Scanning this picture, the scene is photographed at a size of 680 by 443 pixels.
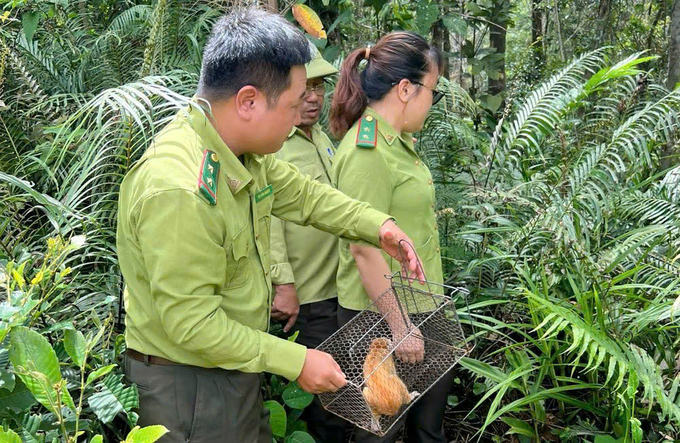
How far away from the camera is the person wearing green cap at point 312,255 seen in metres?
2.74

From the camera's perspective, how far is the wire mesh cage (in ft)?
6.74

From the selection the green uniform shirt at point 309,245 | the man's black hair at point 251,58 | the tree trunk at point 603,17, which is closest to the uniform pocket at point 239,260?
the man's black hair at point 251,58

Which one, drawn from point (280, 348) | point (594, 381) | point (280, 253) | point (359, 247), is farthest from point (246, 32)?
point (594, 381)

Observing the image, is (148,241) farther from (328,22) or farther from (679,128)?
(679,128)

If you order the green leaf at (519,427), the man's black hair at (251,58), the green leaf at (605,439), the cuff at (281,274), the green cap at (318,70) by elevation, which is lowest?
the green leaf at (519,427)

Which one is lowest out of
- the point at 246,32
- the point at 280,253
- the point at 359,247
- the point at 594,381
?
the point at 594,381

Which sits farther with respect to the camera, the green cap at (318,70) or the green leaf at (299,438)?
the green cap at (318,70)

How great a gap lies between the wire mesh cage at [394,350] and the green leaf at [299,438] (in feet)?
1.11

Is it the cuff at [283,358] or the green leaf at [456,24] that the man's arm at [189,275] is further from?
the green leaf at [456,24]

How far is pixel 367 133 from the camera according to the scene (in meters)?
2.40

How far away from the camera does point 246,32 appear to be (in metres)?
1.69

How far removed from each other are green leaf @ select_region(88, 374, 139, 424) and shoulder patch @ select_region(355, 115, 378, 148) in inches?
42.8

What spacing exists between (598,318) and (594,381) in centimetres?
28

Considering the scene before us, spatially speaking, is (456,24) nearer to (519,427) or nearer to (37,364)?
(519,427)
